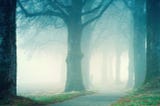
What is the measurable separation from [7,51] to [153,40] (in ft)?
34.3

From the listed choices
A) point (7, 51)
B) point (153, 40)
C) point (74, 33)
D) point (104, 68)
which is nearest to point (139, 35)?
point (74, 33)

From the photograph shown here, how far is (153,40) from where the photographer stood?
21.2 metres

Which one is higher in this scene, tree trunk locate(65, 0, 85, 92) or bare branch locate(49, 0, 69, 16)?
bare branch locate(49, 0, 69, 16)

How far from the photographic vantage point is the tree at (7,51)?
13.6 meters

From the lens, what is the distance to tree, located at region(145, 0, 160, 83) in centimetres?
2119

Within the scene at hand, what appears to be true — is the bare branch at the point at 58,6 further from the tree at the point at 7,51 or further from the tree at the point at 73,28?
the tree at the point at 7,51

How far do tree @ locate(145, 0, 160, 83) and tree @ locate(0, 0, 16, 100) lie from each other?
1005 centimetres

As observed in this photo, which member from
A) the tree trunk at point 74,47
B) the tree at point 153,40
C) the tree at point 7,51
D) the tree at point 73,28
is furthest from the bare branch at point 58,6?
the tree at point 7,51

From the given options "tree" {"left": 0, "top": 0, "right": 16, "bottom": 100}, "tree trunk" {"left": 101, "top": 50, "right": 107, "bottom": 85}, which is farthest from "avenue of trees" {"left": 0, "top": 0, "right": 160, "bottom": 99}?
"tree trunk" {"left": 101, "top": 50, "right": 107, "bottom": 85}

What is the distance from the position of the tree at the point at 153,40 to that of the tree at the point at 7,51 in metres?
10.1

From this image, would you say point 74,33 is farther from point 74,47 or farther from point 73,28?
point 74,47

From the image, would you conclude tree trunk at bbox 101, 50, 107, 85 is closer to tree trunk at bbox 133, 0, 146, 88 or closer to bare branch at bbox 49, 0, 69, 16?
tree trunk at bbox 133, 0, 146, 88

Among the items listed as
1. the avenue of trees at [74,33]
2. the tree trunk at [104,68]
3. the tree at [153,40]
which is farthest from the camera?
the tree trunk at [104,68]

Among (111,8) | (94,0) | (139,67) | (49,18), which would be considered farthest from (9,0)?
(111,8)
